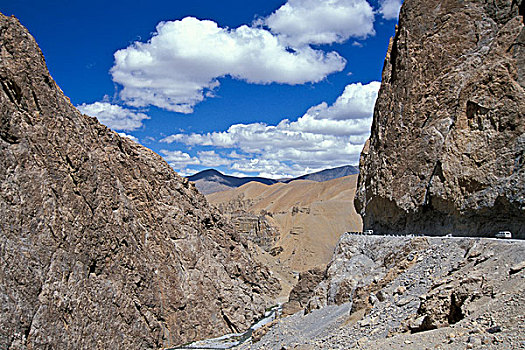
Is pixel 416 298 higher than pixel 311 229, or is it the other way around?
pixel 416 298

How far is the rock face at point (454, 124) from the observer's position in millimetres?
19234

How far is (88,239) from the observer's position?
31.4 metres

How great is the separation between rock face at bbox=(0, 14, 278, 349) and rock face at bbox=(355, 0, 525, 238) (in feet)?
65.2

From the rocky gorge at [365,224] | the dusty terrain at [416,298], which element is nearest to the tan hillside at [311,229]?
the rocky gorge at [365,224]

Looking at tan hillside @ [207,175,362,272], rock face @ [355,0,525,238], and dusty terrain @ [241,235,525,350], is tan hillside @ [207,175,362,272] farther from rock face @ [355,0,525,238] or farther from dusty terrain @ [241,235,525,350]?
rock face @ [355,0,525,238]

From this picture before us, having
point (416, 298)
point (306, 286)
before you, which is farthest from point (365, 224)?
point (416, 298)

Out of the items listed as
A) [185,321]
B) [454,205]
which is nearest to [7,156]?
[185,321]

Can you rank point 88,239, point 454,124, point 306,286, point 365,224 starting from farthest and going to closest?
point 306,286 < point 88,239 < point 365,224 < point 454,124

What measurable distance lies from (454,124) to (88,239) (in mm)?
24923

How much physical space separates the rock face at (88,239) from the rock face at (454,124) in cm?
1986

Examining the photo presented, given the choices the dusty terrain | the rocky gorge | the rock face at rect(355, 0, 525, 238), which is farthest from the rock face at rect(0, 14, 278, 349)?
the rock face at rect(355, 0, 525, 238)

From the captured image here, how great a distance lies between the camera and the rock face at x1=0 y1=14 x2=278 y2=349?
26.3 metres

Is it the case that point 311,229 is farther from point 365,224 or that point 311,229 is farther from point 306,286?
point 365,224

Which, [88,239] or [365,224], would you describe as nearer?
[365,224]
